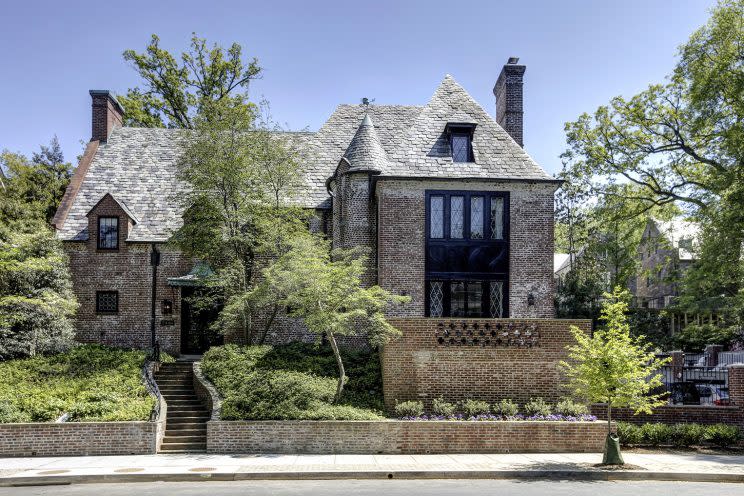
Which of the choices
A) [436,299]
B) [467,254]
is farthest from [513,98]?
[436,299]

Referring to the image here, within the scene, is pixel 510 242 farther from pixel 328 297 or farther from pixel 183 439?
pixel 183 439

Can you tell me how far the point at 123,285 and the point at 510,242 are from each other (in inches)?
548

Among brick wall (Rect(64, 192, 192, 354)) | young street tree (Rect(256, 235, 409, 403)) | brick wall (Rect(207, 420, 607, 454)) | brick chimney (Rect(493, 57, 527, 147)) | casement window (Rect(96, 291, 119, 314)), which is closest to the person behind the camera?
brick wall (Rect(207, 420, 607, 454))

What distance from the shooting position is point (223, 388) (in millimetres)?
17422

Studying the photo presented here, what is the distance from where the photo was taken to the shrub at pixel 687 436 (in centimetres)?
1656

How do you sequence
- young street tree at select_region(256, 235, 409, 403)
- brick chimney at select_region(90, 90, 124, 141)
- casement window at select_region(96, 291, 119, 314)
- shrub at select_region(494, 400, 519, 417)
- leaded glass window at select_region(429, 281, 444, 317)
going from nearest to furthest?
shrub at select_region(494, 400, 519, 417) → young street tree at select_region(256, 235, 409, 403) → leaded glass window at select_region(429, 281, 444, 317) → casement window at select_region(96, 291, 119, 314) → brick chimney at select_region(90, 90, 124, 141)

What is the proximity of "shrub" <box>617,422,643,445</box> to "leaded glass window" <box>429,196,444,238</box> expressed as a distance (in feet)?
28.1

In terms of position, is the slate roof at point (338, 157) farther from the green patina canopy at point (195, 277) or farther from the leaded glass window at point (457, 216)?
the green patina canopy at point (195, 277)

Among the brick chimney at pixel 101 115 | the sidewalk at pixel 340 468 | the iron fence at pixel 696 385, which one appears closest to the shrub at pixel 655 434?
the sidewalk at pixel 340 468

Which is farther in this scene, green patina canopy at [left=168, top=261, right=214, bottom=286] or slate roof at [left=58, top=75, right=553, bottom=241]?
green patina canopy at [left=168, top=261, right=214, bottom=286]

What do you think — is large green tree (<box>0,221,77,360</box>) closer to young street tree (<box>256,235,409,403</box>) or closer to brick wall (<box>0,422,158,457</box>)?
brick wall (<box>0,422,158,457</box>)

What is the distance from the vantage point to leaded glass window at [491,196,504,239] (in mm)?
22594

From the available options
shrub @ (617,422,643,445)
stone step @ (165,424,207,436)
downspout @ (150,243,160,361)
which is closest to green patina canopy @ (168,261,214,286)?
downspout @ (150,243,160,361)

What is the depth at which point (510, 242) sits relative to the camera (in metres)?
22.5
